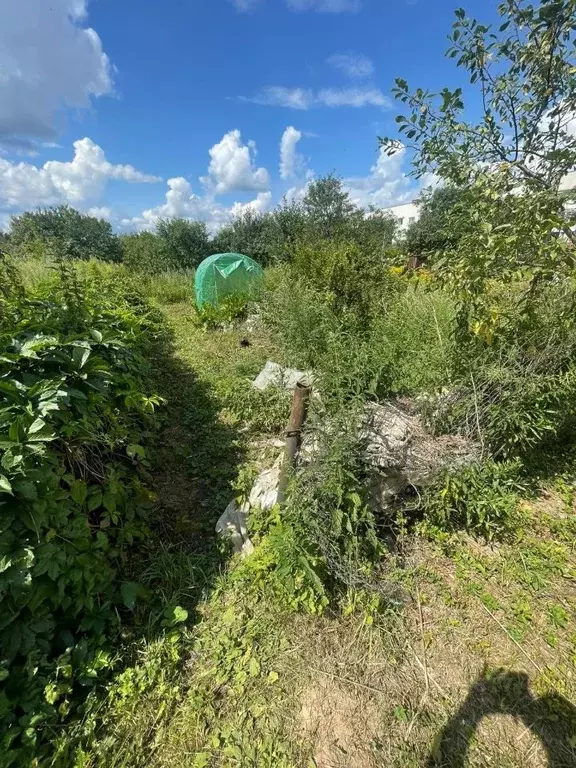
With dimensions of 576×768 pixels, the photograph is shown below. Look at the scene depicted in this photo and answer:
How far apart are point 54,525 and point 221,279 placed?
7.07m

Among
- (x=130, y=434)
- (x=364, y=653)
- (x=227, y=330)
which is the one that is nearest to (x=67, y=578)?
(x=130, y=434)

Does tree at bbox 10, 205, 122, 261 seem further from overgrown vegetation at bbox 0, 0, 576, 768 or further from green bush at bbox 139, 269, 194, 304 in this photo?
overgrown vegetation at bbox 0, 0, 576, 768

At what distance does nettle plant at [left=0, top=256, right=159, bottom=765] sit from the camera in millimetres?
1343

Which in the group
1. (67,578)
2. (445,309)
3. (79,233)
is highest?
(79,233)

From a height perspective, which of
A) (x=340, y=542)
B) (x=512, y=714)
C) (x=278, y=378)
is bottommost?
(x=512, y=714)

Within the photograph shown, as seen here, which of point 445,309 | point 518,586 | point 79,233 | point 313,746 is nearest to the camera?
point 313,746

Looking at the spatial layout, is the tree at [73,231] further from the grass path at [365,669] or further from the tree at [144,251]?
the grass path at [365,669]

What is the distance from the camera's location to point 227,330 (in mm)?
6938

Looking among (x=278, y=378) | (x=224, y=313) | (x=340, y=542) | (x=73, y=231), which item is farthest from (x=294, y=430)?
(x=73, y=231)

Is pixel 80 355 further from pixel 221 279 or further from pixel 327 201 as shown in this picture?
pixel 327 201

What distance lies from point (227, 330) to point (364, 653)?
605cm

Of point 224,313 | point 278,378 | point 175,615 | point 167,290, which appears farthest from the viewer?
point 167,290

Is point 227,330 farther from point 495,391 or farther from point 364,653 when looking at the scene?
point 364,653

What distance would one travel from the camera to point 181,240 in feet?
67.4
